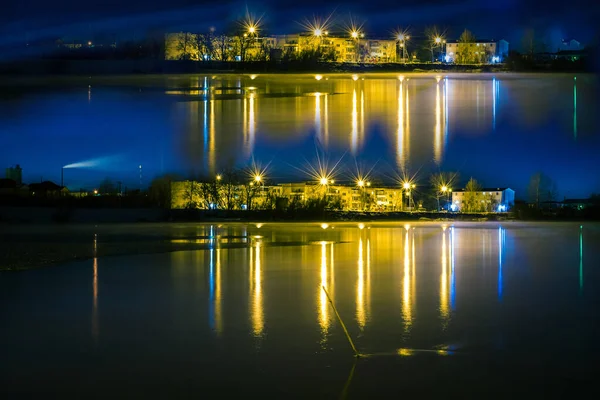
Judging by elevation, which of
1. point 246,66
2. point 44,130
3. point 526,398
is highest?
point 246,66

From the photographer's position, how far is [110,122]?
5863mm

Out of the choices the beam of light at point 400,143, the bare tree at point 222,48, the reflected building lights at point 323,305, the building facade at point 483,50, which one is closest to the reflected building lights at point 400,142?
the beam of light at point 400,143

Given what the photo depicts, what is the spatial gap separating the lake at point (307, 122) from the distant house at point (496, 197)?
0.34 ft

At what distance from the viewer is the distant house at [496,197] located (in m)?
5.42

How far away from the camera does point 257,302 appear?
98.8 inches

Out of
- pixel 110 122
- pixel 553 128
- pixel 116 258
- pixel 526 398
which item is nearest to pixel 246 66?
pixel 110 122

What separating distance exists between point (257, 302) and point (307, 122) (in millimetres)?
3456

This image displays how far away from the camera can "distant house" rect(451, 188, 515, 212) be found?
5.42 meters

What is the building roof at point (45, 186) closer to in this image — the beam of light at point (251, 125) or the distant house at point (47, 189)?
the distant house at point (47, 189)

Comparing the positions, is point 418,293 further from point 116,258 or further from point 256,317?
point 116,258

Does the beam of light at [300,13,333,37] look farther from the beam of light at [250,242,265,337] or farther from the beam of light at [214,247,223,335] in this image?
the beam of light at [214,247,223,335]

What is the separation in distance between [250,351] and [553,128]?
4693mm

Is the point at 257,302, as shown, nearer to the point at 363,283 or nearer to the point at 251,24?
the point at 363,283

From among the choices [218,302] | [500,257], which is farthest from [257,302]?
[500,257]
